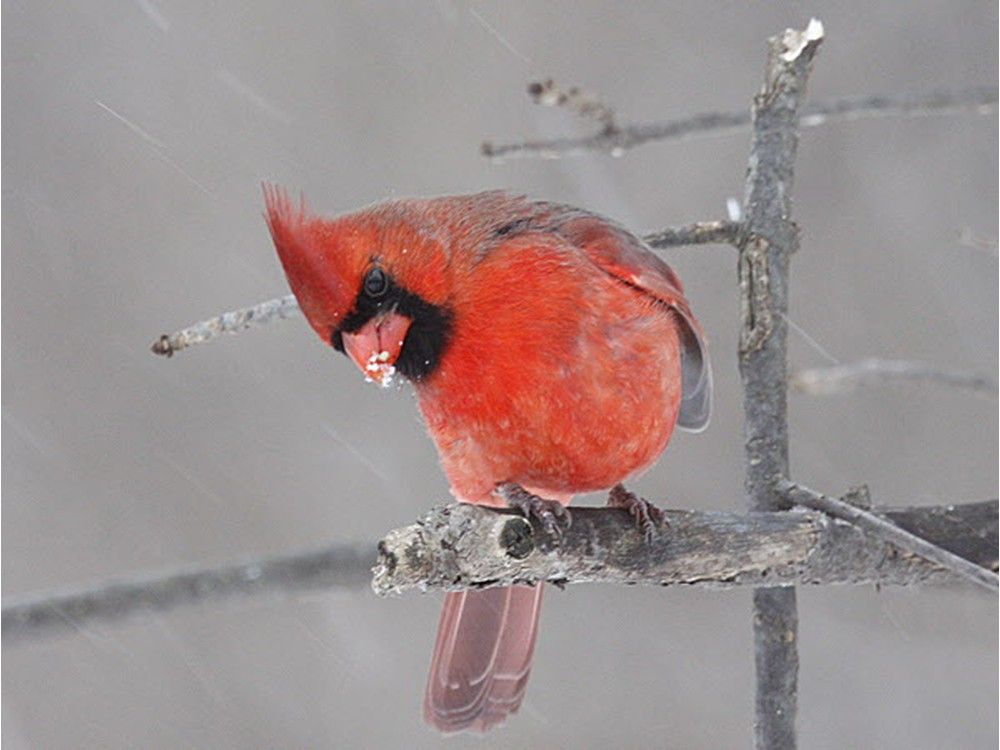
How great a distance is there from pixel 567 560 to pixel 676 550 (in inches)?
5.9

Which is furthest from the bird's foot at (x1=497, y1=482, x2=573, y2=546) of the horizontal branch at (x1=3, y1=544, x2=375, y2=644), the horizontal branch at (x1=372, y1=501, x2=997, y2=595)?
the horizontal branch at (x1=3, y1=544, x2=375, y2=644)

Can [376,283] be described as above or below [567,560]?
above

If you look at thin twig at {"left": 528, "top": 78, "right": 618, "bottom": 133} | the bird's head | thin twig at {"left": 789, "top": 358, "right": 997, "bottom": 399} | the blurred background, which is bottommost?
the bird's head

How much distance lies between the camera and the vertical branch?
191 cm

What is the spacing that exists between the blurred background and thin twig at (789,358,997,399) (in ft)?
5.23

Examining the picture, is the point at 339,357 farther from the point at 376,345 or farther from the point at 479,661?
the point at 376,345

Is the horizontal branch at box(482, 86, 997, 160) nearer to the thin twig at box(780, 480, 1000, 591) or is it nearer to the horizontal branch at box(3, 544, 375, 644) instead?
the thin twig at box(780, 480, 1000, 591)

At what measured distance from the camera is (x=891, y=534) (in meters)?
1.81

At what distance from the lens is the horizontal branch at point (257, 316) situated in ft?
6.39

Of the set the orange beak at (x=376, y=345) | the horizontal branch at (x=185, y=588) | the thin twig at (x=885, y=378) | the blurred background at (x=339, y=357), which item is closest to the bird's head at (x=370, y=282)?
the orange beak at (x=376, y=345)

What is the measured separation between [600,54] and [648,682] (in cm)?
175

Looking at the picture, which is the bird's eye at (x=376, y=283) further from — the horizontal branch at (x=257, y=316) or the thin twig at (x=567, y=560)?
the thin twig at (x=567, y=560)

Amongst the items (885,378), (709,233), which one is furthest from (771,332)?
(885,378)

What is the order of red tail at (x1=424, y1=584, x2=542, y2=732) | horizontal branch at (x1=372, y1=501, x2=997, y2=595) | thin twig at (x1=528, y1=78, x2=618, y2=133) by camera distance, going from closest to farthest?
horizontal branch at (x1=372, y1=501, x2=997, y2=595) < thin twig at (x1=528, y1=78, x2=618, y2=133) < red tail at (x1=424, y1=584, x2=542, y2=732)
